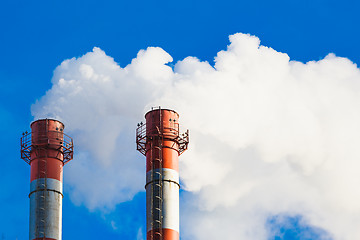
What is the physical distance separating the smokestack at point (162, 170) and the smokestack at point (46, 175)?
264 inches

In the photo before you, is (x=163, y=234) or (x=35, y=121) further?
(x=35, y=121)

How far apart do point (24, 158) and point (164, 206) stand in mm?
13003

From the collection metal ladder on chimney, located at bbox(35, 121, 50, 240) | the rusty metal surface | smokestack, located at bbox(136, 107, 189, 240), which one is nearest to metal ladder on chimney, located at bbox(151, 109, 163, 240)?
smokestack, located at bbox(136, 107, 189, 240)

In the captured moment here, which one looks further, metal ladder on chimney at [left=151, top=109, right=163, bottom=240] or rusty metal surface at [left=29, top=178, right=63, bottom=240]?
rusty metal surface at [left=29, top=178, right=63, bottom=240]

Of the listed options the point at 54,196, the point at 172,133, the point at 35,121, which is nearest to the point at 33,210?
the point at 54,196

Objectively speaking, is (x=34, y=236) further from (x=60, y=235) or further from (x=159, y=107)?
(x=159, y=107)

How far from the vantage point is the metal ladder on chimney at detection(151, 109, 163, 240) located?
69250 millimetres

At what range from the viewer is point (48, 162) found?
240 feet

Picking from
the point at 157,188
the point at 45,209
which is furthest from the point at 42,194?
the point at 157,188

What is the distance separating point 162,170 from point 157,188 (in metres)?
1.64

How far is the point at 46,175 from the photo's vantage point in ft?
238

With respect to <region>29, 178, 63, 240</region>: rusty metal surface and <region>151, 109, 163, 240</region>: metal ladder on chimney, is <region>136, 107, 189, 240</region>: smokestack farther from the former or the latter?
<region>29, 178, 63, 240</region>: rusty metal surface

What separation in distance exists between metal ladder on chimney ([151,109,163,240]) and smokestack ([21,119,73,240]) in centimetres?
768

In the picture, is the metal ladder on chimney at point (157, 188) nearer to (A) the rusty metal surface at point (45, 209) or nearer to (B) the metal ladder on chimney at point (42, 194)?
(A) the rusty metal surface at point (45, 209)
